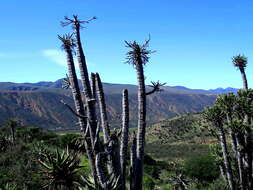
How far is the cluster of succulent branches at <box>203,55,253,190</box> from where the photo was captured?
1534cm

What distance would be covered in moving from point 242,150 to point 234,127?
4.98 feet

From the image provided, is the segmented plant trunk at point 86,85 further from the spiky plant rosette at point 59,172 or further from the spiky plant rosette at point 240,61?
the spiky plant rosette at point 240,61

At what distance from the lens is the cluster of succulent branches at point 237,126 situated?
15336 millimetres

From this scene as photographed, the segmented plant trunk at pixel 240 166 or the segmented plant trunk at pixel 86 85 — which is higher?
the segmented plant trunk at pixel 86 85

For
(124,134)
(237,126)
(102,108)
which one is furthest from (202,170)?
(102,108)

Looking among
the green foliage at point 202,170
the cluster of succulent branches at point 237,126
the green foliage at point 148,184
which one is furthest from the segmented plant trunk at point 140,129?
the green foliage at point 202,170

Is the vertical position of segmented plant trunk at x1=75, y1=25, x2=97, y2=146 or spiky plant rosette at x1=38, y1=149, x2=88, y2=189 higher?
segmented plant trunk at x1=75, y1=25, x2=97, y2=146

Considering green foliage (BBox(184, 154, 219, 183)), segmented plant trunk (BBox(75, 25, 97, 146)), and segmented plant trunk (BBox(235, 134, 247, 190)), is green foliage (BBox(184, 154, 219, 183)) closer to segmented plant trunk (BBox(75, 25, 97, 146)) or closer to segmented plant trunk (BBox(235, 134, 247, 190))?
segmented plant trunk (BBox(235, 134, 247, 190))

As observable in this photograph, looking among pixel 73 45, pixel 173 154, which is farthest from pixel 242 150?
pixel 173 154

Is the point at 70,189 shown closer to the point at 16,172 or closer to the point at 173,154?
the point at 16,172

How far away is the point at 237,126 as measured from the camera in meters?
15.1

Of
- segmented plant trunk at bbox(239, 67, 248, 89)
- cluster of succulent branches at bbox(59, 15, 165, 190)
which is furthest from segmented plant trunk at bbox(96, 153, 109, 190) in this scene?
segmented plant trunk at bbox(239, 67, 248, 89)

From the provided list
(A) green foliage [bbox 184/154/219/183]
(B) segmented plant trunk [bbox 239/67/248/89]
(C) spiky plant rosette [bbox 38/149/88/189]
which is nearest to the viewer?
(C) spiky plant rosette [bbox 38/149/88/189]

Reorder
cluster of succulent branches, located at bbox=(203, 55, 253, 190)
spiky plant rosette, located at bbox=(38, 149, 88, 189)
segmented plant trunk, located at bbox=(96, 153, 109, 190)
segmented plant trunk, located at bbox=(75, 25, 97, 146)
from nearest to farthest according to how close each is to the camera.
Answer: segmented plant trunk, located at bbox=(96, 153, 109, 190)
segmented plant trunk, located at bbox=(75, 25, 97, 146)
spiky plant rosette, located at bbox=(38, 149, 88, 189)
cluster of succulent branches, located at bbox=(203, 55, 253, 190)
